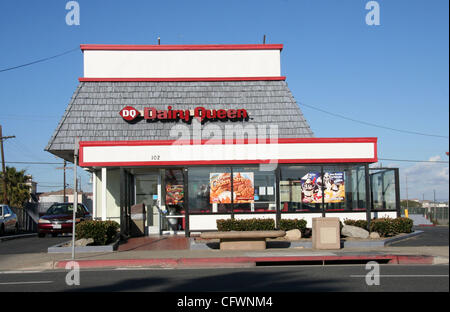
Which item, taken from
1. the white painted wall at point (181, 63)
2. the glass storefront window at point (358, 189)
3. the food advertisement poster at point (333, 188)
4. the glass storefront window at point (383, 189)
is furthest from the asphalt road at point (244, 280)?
the white painted wall at point (181, 63)

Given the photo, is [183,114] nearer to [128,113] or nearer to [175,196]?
[128,113]

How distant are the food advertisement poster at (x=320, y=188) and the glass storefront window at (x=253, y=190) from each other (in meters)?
1.27

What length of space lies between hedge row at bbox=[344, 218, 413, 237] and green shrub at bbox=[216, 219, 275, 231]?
326 centimetres

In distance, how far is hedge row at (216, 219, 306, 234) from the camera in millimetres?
18797

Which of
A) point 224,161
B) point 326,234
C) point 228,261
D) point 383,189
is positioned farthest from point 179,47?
point 228,261

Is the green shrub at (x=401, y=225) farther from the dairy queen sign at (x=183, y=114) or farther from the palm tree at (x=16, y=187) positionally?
the palm tree at (x=16, y=187)

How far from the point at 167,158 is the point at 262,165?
380 centimetres

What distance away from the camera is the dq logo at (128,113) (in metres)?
23.3

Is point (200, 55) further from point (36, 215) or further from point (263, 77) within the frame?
point (36, 215)

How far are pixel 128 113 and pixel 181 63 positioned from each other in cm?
416

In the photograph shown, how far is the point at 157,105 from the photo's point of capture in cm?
2423

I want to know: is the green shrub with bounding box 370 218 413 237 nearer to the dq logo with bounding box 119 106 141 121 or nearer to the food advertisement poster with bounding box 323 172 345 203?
the food advertisement poster with bounding box 323 172 345 203
